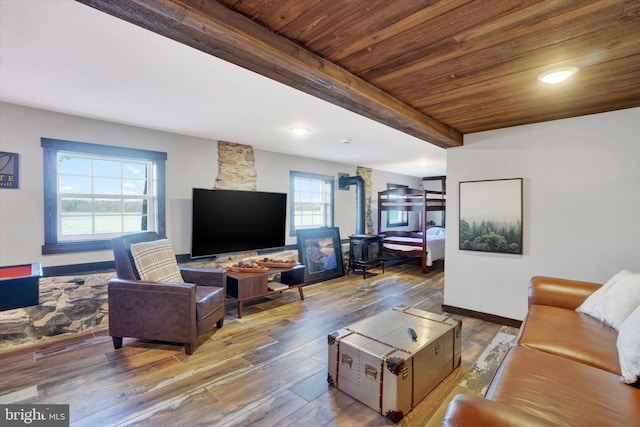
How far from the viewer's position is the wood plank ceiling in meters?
1.32

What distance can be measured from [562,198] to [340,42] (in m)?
2.80

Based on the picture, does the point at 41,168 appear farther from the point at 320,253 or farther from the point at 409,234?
the point at 409,234

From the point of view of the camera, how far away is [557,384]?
137cm

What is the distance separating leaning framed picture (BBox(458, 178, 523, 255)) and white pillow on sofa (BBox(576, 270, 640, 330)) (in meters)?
1.07

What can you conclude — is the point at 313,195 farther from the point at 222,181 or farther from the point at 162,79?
the point at 162,79

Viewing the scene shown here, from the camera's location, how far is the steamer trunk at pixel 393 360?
1835 mm

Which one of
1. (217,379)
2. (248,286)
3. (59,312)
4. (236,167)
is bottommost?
(217,379)

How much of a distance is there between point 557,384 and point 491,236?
2244mm

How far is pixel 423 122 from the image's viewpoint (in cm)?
283

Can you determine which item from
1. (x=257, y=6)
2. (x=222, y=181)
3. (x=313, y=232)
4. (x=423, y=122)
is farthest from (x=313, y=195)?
(x=257, y=6)

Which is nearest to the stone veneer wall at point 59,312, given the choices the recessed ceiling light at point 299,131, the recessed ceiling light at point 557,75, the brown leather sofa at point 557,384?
the recessed ceiling light at point 299,131

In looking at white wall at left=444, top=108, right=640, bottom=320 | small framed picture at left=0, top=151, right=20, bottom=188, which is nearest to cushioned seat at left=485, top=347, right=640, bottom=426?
white wall at left=444, top=108, right=640, bottom=320

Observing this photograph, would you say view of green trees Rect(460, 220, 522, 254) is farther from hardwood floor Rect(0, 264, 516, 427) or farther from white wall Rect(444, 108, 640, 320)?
hardwood floor Rect(0, 264, 516, 427)

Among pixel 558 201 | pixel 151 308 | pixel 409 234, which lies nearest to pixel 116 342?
pixel 151 308
